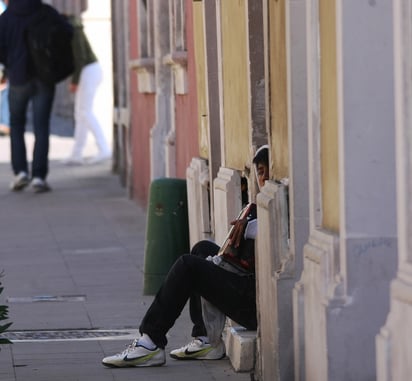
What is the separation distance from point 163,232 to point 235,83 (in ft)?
5.55

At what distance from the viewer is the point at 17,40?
57.9 ft

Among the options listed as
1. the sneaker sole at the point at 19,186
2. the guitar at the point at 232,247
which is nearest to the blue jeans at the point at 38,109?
the sneaker sole at the point at 19,186

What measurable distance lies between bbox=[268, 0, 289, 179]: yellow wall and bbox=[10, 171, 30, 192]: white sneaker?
10.8 m

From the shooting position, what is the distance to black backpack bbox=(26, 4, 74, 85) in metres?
17.6

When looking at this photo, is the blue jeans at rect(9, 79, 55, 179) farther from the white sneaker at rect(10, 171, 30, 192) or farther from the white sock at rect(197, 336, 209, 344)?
the white sock at rect(197, 336, 209, 344)

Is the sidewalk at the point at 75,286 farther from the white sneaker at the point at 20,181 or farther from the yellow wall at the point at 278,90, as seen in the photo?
the yellow wall at the point at 278,90

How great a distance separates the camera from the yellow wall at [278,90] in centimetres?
737

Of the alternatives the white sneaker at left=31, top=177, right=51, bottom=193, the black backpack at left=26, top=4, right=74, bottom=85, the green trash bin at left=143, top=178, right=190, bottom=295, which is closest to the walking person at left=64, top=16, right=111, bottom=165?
the black backpack at left=26, top=4, right=74, bottom=85

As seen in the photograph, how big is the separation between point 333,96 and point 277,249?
1051mm

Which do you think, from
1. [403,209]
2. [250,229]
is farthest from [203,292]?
[403,209]

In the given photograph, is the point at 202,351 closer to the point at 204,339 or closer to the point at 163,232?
the point at 204,339

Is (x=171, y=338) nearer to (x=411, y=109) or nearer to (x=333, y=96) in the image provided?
(x=333, y=96)

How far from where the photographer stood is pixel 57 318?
9.74 m

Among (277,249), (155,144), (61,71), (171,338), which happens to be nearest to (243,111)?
(171,338)
